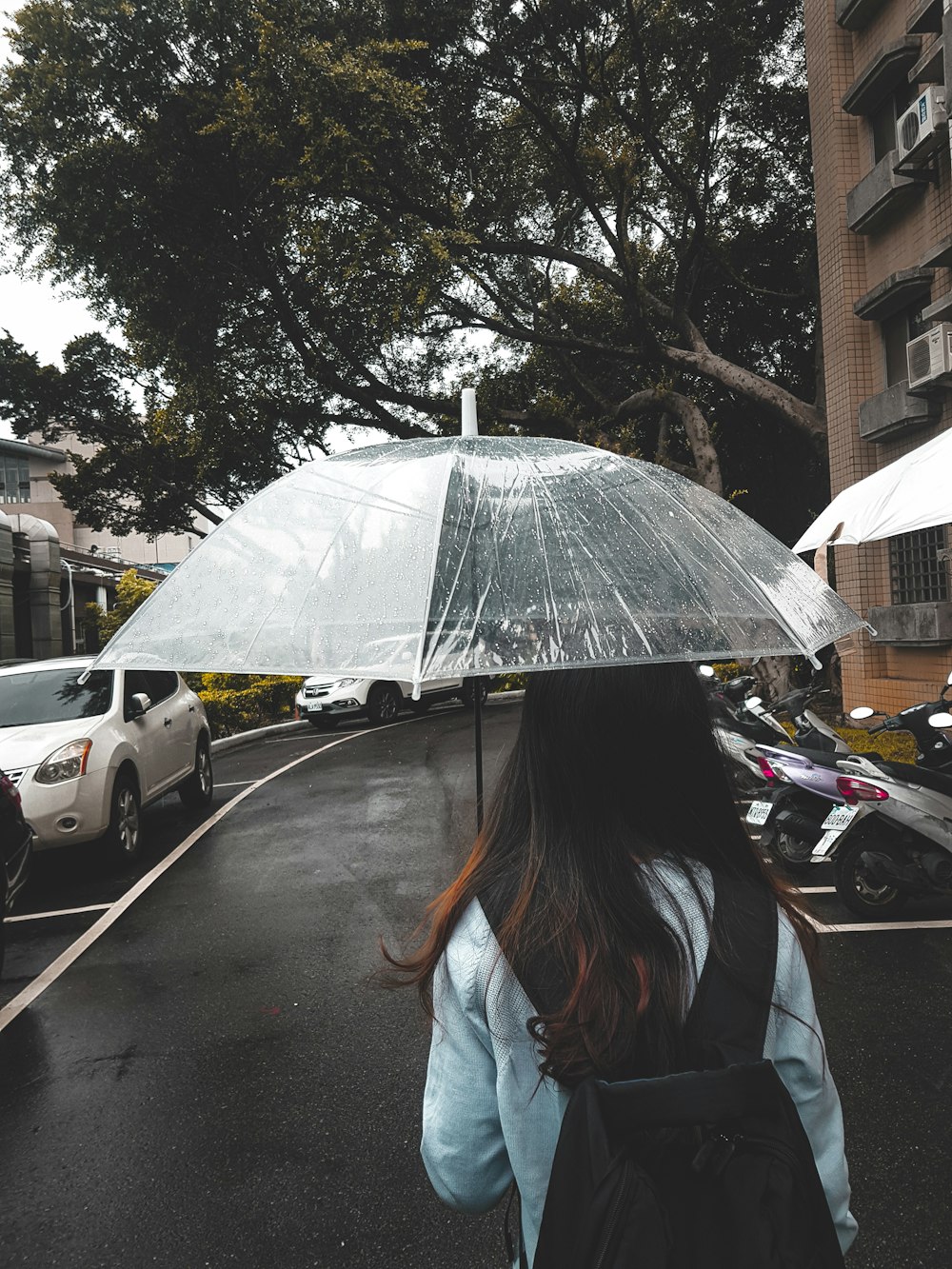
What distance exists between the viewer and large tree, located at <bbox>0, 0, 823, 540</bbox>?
1446 cm

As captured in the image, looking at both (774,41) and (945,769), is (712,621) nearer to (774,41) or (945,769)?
(945,769)

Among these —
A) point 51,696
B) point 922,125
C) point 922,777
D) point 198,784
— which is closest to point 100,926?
point 51,696

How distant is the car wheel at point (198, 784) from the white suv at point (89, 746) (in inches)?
6.2

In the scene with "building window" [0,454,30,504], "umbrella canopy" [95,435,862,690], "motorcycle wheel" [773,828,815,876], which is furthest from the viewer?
"building window" [0,454,30,504]

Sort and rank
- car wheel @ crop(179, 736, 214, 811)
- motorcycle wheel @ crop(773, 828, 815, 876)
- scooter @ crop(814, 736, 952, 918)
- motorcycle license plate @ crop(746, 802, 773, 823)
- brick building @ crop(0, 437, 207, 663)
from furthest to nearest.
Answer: brick building @ crop(0, 437, 207, 663), car wheel @ crop(179, 736, 214, 811), motorcycle wheel @ crop(773, 828, 815, 876), motorcycle license plate @ crop(746, 802, 773, 823), scooter @ crop(814, 736, 952, 918)

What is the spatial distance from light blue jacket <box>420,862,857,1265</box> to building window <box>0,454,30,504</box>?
168ft

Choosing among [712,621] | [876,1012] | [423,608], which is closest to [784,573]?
[712,621]

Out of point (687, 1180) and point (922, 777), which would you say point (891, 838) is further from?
point (687, 1180)

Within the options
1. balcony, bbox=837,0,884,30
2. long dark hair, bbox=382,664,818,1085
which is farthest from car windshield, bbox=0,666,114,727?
balcony, bbox=837,0,884,30

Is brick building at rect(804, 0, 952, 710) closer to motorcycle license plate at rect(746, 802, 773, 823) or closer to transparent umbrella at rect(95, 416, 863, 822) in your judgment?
motorcycle license plate at rect(746, 802, 773, 823)

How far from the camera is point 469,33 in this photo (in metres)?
15.8

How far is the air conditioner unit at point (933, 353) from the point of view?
11812 millimetres

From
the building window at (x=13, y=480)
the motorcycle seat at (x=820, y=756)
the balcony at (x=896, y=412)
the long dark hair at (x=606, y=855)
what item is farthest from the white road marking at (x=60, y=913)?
the building window at (x=13, y=480)

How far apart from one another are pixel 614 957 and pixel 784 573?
178 cm
